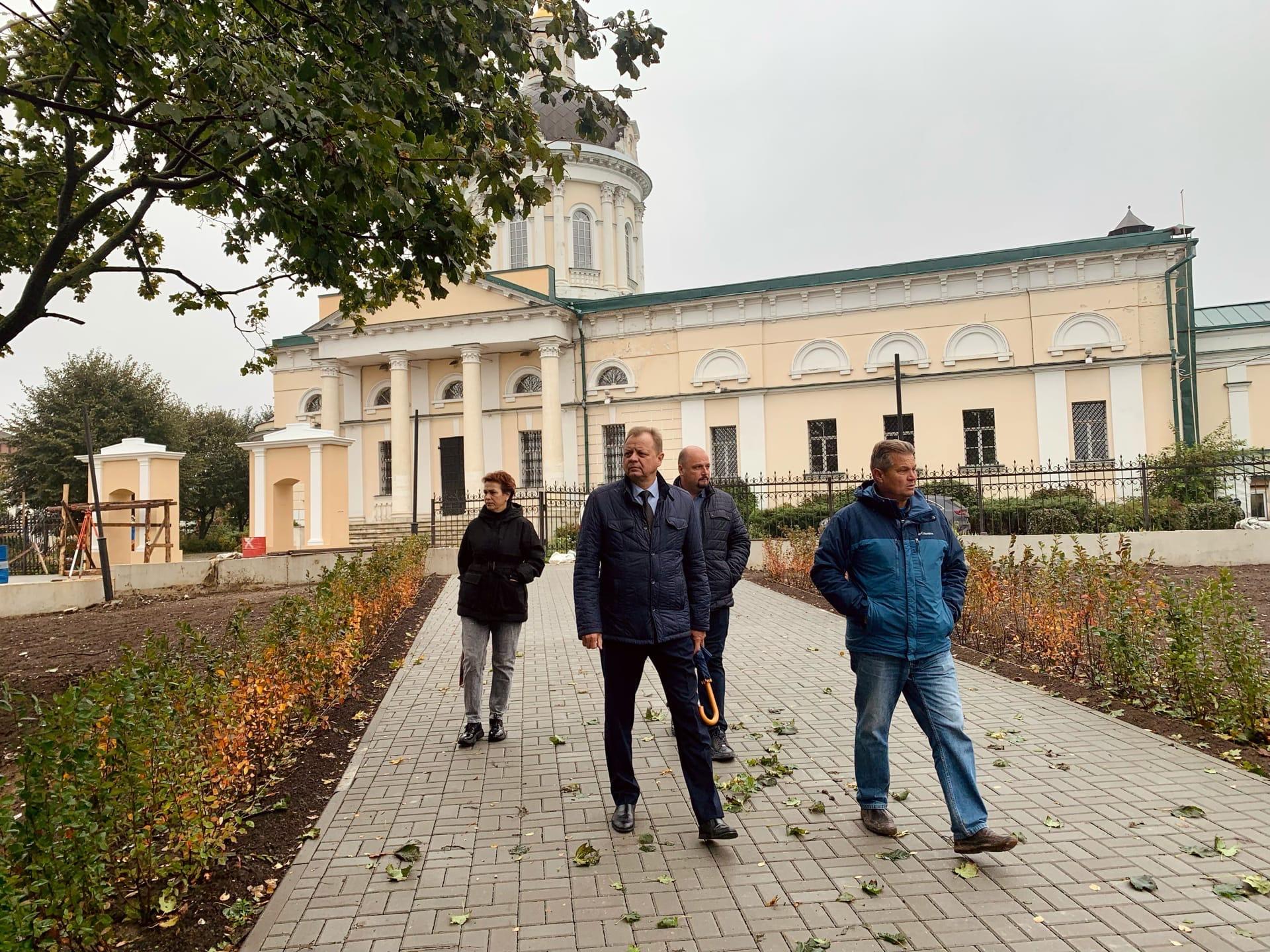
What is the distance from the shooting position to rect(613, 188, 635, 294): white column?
123 feet

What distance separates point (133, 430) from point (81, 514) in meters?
18.9

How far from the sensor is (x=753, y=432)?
29.1m

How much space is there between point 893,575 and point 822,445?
82.4ft

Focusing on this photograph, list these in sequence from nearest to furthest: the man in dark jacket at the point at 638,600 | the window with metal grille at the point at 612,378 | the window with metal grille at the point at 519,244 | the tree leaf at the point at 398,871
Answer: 1. the tree leaf at the point at 398,871
2. the man in dark jacket at the point at 638,600
3. the window with metal grille at the point at 612,378
4. the window with metal grille at the point at 519,244

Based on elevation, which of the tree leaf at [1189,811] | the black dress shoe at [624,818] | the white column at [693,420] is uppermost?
the white column at [693,420]

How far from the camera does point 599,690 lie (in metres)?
7.78

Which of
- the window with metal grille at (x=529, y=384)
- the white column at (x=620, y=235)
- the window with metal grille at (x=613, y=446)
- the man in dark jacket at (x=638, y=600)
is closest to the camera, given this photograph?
the man in dark jacket at (x=638, y=600)

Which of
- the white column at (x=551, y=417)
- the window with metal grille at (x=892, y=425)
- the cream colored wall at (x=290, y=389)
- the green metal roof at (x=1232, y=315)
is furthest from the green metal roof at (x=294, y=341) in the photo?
the green metal roof at (x=1232, y=315)

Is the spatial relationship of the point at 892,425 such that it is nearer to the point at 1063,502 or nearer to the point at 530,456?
the point at 1063,502

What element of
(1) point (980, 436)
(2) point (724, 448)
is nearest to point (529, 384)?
(2) point (724, 448)

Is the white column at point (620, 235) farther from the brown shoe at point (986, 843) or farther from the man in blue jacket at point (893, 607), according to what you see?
the brown shoe at point (986, 843)

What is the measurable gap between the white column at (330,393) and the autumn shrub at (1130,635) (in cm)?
2767

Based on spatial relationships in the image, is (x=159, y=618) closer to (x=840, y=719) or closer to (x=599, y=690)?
(x=599, y=690)

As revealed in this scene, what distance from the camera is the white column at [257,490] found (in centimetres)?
2062
